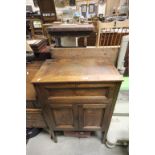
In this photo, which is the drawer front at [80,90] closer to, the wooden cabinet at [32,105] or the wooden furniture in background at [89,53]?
the wooden cabinet at [32,105]

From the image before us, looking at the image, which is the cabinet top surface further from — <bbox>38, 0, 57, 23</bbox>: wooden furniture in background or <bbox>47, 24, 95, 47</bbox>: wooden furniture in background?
<bbox>38, 0, 57, 23</bbox>: wooden furniture in background

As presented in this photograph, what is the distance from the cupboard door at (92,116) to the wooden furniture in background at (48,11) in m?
2.94

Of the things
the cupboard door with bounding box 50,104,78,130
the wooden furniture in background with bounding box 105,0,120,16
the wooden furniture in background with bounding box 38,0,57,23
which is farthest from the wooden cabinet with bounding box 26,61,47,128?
the wooden furniture in background with bounding box 105,0,120,16

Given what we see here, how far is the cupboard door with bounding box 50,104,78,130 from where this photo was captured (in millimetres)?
1128

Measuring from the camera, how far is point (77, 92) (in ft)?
3.41

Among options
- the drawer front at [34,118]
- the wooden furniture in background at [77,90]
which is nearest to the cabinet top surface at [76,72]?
the wooden furniture in background at [77,90]

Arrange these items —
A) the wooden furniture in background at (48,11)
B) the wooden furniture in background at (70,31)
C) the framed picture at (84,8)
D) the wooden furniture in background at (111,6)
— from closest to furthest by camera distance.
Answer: the wooden furniture in background at (70,31) → the wooden furniture in background at (48,11) → the wooden furniture in background at (111,6) → the framed picture at (84,8)

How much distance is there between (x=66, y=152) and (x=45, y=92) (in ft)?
2.39

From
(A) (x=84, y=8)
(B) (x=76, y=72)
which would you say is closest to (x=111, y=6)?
(A) (x=84, y=8)

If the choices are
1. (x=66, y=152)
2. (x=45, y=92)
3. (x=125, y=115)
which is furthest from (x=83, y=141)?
(x=45, y=92)

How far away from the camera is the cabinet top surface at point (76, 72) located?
960 mm

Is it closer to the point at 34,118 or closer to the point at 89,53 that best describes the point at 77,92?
the point at 89,53

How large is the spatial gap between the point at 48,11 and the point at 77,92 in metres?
3.15
